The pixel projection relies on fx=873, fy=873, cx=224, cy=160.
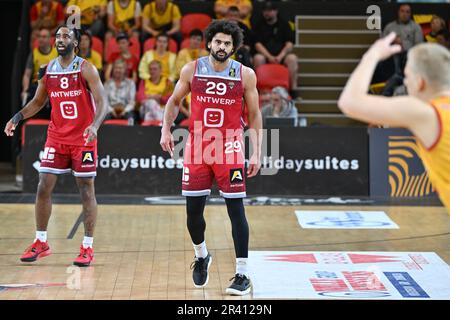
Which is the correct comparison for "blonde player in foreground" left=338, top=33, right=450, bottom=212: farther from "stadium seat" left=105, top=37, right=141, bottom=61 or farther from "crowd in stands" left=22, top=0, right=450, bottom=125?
"stadium seat" left=105, top=37, right=141, bottom=61

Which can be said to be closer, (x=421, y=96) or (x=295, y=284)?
(x=421, y=96)

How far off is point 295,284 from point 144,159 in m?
5.46

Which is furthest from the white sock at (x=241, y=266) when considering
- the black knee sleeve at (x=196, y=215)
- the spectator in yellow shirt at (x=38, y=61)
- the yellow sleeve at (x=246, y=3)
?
the yellow sleeve at (x=246, y=3)

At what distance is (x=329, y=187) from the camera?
12.2 metres

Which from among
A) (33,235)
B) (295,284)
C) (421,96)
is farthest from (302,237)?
(421,96)

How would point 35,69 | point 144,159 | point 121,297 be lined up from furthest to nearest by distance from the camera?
1. point 35,69
2. point 144,159
3. point 121,297

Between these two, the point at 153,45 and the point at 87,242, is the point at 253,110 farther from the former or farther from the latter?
the point at 153,45

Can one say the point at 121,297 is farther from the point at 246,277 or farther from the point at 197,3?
the point at 197,3

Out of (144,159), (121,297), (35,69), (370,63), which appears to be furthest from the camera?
(35,69)

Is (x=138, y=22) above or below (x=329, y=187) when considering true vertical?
above

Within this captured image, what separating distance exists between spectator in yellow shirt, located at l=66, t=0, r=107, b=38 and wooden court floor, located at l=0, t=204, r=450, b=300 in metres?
4.50

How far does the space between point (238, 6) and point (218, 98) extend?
26.9 feet

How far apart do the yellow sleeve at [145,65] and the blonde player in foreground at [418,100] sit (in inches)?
384

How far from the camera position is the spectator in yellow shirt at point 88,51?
12945 mm
